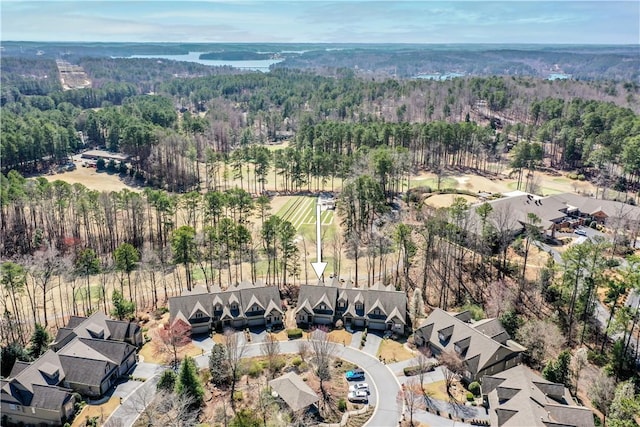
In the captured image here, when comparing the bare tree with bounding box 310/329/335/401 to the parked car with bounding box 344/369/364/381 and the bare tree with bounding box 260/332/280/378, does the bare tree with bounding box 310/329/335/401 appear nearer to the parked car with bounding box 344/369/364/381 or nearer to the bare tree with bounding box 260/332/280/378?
the parked car with bounding box 344/369/364/381

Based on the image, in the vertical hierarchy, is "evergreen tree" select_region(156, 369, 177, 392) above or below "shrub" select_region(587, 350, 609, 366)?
above

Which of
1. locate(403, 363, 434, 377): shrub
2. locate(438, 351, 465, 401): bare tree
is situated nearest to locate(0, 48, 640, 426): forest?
locate(438, 351, 465, 401): bare tree

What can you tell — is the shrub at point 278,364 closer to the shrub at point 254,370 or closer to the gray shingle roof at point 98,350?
the shrub at point 254,370

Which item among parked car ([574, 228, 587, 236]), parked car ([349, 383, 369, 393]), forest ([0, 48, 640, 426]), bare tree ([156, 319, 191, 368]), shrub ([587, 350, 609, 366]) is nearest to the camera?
parked car ([349, 383, 369, 393])

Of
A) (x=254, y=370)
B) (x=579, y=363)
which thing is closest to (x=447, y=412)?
(x=579, y=363)

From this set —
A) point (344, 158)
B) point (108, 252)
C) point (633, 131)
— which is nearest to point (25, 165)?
point (108, 252)

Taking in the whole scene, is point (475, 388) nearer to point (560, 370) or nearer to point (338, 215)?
point (560, 370)
